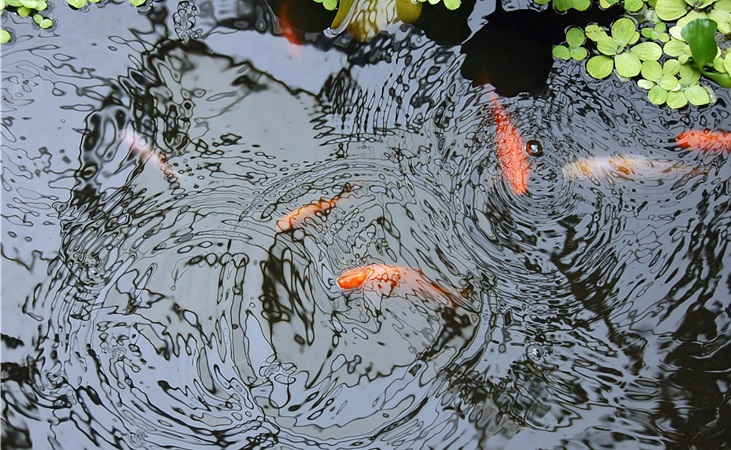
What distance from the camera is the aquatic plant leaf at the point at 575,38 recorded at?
2607 mm

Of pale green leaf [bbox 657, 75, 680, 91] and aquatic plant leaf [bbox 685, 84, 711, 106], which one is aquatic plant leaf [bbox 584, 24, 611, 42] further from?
aquatic plant leaf [bbox 685, 84, 711, 106]

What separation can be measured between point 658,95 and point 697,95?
150 mm

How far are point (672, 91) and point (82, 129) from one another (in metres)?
2.27

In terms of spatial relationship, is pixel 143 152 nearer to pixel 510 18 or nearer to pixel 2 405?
pixel 2 405

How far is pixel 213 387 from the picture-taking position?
6.93ft

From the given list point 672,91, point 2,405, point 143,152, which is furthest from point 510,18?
point 2,405

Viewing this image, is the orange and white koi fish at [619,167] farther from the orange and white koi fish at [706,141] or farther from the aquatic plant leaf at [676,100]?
the aquatic plant leaf at [676,100]

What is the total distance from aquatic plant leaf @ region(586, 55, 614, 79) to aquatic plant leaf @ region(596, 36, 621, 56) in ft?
0.10

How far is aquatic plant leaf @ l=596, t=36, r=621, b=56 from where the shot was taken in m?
2.57

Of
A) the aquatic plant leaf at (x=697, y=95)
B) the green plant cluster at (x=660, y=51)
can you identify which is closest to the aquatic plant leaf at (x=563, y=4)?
the green plant cluster at (x=660, y=51)

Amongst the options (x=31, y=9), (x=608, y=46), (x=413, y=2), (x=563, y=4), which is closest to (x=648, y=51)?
(x=608, y=46)

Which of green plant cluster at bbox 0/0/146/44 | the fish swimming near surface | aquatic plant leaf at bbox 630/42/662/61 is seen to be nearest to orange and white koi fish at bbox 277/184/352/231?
the fish swimming near surface

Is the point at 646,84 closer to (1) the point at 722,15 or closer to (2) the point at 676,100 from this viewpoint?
(2) the point at 676,100

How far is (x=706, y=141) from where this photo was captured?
2451mm
